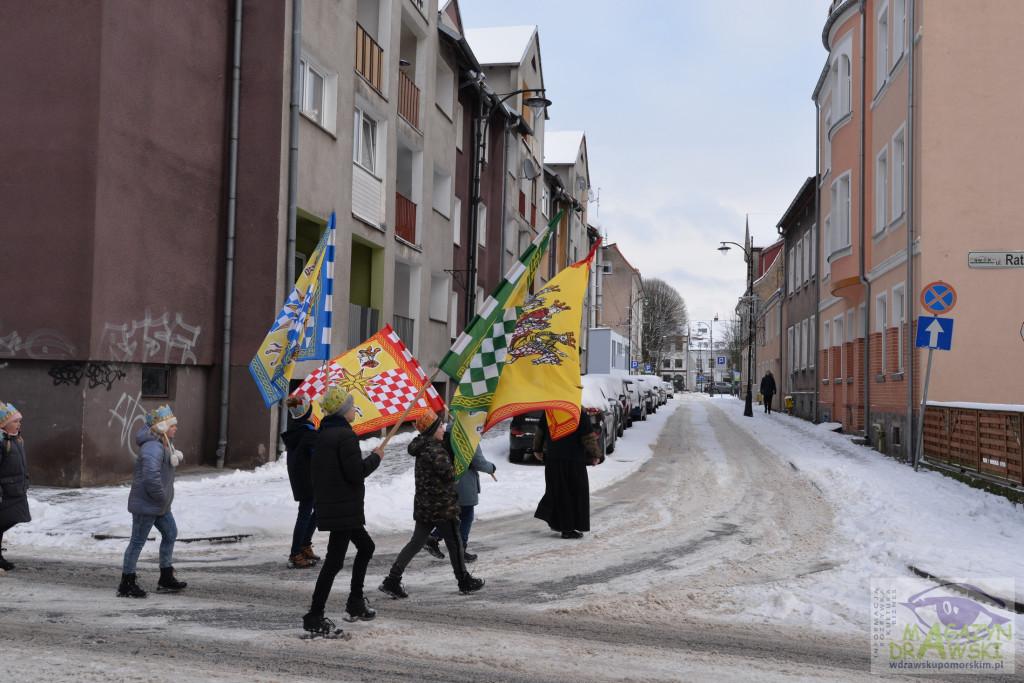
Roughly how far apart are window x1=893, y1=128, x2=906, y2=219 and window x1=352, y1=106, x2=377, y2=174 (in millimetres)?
11565

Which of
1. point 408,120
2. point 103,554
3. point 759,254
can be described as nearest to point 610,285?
point 759,254

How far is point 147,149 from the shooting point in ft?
44.4

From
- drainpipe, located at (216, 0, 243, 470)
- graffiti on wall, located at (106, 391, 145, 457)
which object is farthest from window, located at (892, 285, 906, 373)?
graffiti on wall, located at (106, 391, 145, 457)

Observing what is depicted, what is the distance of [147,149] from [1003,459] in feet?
43.6

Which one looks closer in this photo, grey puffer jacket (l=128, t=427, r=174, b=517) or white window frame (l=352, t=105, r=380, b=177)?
grey puffer jacket (l=128, t=427, r=174, b=517)

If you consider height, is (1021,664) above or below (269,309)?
below

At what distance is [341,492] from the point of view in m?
5.93

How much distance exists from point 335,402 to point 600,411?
488 inches

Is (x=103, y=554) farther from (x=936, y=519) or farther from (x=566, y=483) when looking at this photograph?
(x=936, y=519)

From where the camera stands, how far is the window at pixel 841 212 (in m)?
24.2

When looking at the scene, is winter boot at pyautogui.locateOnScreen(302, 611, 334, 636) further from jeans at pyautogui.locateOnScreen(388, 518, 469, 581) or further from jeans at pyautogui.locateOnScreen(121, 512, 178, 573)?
jeans at pyautogui.locateOnScreen(121, 512, 178, 573)

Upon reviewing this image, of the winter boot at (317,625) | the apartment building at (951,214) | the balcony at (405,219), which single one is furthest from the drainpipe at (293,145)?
the apartment building at (951,214)

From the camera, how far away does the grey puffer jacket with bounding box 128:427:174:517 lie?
268 inches

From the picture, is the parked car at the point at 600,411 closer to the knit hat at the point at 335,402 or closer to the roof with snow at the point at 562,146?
the knit hat at the point at 335,402
